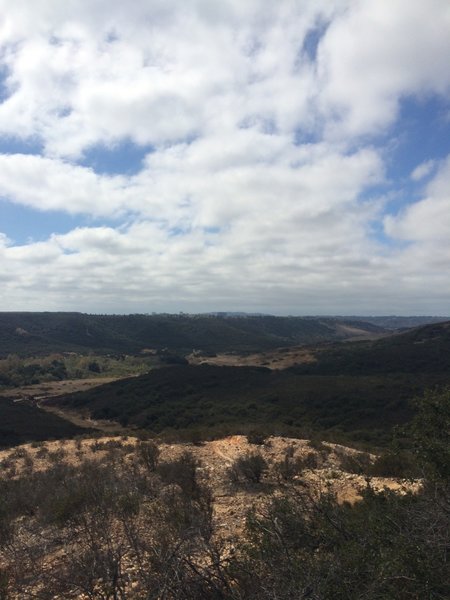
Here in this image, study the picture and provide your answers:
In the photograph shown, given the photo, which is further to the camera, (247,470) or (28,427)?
(28,427)

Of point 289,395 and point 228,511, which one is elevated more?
point 228,511

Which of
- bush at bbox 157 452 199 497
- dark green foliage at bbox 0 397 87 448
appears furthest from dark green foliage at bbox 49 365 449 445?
bush at bbox 157 452 199 497

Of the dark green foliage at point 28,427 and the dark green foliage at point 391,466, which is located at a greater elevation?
the dark green foliage at point 391,466

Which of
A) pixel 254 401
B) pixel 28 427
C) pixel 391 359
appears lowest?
pixel 28 427

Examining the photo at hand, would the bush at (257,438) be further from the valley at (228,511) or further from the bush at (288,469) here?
the bush at (288,469)

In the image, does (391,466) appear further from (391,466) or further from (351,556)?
(351,556)

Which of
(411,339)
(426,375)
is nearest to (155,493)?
(426,375)

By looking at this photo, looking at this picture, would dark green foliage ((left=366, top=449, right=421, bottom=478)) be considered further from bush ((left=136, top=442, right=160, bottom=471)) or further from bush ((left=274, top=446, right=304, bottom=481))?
bush ((left=136, top=442, right=160, bottom=471))

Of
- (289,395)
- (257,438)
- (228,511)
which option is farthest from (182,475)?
(289,395)

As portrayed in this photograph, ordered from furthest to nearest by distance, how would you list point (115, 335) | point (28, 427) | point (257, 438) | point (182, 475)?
point (115, 335), point (28, 427), point (257, 438), point (182, 475)

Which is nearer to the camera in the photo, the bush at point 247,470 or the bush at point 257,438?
the bush at point 247,470

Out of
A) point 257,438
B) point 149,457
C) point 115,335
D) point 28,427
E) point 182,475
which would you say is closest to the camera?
point 182,475

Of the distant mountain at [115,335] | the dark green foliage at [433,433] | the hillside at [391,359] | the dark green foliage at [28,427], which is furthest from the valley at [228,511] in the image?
the distant mountain at [115,335]
